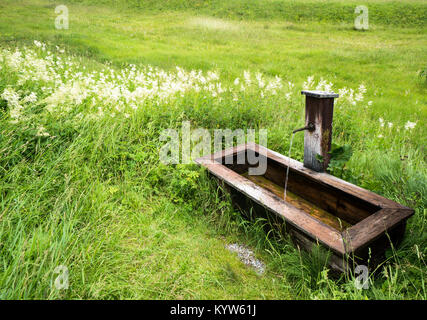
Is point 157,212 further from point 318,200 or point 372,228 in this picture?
point 372,228

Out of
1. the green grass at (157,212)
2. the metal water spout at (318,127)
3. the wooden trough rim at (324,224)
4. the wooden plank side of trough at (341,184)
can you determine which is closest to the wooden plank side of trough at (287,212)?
the wooden trough rim at (324,224)

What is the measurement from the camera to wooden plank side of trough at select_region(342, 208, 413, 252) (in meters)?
2.12

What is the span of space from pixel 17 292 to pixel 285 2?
2779cm

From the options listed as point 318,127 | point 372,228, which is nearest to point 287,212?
point 372,228

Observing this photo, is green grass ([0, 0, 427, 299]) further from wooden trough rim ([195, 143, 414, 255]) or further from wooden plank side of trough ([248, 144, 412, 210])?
wooden plank side of trough ([248, 144, 412, 210])

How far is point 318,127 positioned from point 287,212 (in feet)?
3.30

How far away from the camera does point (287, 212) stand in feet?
8.32

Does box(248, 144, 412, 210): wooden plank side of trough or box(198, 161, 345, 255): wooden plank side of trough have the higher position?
box(248, 144, 412, 210): wooden plank side of trough

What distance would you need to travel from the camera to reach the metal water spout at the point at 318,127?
9.65 ft

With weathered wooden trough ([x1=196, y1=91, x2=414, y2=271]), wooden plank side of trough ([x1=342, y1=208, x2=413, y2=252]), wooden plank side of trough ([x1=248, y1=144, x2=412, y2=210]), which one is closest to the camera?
wooden plank side of trough ([x1=342, y1=208, x2=413, y2=252])

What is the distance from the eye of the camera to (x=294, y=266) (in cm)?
251

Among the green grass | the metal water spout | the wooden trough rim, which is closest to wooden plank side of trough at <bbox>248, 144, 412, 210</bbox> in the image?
the wooden trough rim

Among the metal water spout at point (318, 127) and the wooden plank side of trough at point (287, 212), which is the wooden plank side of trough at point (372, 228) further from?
the metal water spout at point (318, 127)
